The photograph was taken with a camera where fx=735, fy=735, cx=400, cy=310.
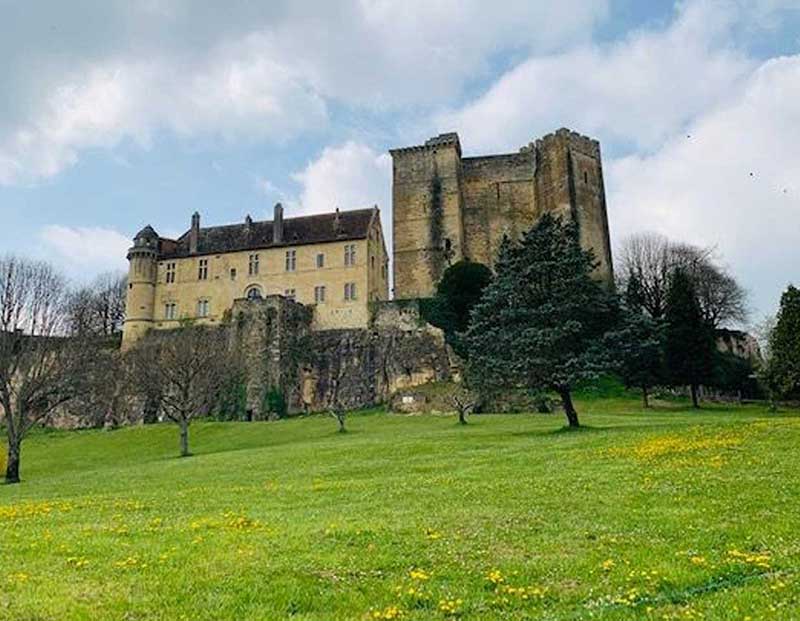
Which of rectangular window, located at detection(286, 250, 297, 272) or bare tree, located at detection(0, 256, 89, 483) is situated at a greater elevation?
rectangular window, located at detection(286, 250, 297, 272)

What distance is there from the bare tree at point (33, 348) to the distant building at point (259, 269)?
29.1 m

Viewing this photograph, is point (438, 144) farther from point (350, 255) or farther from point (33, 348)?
point (33, 348)

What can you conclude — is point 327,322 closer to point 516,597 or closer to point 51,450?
point 51,450

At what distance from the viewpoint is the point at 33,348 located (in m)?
37.0

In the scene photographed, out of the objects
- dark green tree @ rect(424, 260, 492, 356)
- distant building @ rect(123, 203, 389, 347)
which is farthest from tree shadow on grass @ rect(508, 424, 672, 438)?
distant building @ rect(123, 203, 389, 347)

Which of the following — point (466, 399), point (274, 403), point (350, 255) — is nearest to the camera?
point (466, 399)

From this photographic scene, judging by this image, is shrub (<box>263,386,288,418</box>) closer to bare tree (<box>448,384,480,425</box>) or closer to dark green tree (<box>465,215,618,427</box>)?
bare tree (<box>448,384,480,425</box>)

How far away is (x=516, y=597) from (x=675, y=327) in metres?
49.3

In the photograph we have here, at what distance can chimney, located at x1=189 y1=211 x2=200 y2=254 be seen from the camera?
240 feet

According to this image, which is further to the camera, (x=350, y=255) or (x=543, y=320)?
(x=350, y=255)

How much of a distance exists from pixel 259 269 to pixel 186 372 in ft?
88.6

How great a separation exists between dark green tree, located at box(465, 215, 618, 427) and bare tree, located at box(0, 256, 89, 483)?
68.1 ft

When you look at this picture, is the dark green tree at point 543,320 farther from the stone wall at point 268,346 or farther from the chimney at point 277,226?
the chimney at point 277,226

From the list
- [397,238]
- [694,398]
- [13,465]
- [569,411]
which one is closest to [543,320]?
[569,411]
